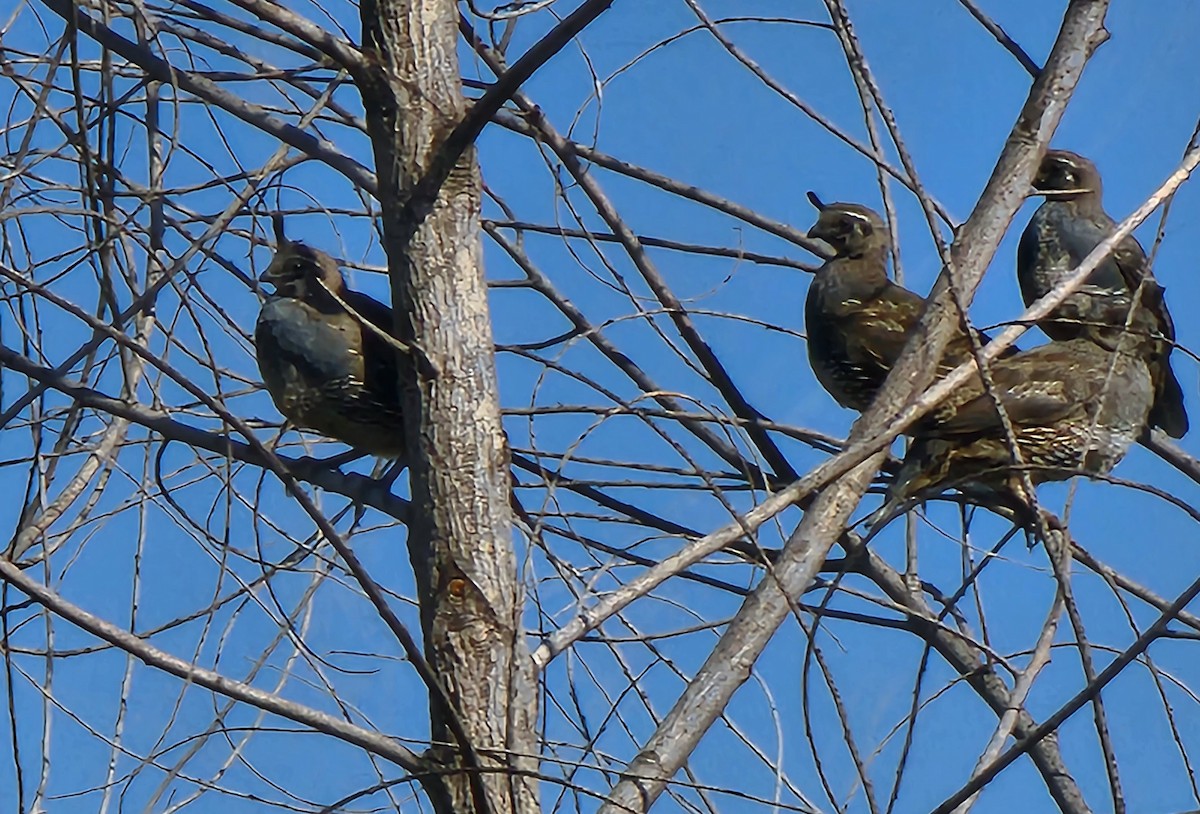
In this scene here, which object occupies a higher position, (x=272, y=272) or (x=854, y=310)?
(x=854, y=310)

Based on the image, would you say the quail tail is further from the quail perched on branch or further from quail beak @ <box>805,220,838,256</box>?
the quail perched on branch

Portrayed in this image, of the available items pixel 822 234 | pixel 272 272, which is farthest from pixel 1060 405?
pixel 272 272

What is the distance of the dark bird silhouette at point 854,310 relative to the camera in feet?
17.4

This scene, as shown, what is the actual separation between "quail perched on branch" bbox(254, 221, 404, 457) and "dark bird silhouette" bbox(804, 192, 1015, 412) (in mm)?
1626

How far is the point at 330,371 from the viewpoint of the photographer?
425 centimetres

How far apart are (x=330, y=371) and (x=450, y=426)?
160 centimetres

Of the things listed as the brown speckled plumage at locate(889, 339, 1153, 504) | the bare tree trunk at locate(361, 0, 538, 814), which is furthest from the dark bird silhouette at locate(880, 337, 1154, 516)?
the bare tree trunk at locate(361, 0, 538, 814)

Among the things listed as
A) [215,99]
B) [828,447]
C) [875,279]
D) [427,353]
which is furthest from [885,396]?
[875,279]

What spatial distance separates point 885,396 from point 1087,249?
299cm

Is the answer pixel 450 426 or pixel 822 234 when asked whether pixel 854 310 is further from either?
pixel 450 426

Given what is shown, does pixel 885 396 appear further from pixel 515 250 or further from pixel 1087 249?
pixel 1087 249

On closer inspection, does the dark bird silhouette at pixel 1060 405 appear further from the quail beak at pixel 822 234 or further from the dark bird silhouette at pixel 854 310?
the quail beak at pixel 822 234

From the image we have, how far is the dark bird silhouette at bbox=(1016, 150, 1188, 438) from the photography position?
214 inches

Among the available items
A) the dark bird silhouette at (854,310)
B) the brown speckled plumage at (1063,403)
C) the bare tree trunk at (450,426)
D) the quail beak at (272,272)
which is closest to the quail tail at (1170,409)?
the brown speckled plumage at (1063,403)
